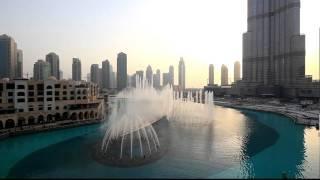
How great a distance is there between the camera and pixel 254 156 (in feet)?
130

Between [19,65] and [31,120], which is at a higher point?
[19,65]

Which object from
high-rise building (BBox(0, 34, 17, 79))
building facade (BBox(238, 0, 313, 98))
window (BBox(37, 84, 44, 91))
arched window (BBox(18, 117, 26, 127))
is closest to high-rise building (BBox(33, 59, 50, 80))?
high-rise building (BBox(0, 34, 17, 79))

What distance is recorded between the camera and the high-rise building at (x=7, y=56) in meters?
125

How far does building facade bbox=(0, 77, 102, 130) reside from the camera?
59.4 meters

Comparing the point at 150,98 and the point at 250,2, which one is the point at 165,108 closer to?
the point at 150,98

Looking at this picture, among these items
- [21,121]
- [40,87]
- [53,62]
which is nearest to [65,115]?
[40,87]

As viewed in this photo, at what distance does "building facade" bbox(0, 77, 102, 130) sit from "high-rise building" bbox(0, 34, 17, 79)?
69.4 meters

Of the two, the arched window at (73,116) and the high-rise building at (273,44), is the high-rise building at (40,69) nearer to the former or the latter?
the arched window at (73,116)

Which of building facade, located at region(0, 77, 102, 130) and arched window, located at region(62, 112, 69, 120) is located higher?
building facade, located at region(0, 77, 102, 130)

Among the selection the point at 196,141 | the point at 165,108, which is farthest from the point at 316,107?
the point at 196,141

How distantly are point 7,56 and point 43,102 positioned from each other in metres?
77.5

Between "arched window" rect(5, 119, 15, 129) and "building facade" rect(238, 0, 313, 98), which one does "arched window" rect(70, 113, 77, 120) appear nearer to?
"arched window" rect(5, 119, 15, 129)

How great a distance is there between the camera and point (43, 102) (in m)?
65.0

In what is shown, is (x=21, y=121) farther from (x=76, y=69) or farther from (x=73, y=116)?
(x=76, y=69)
